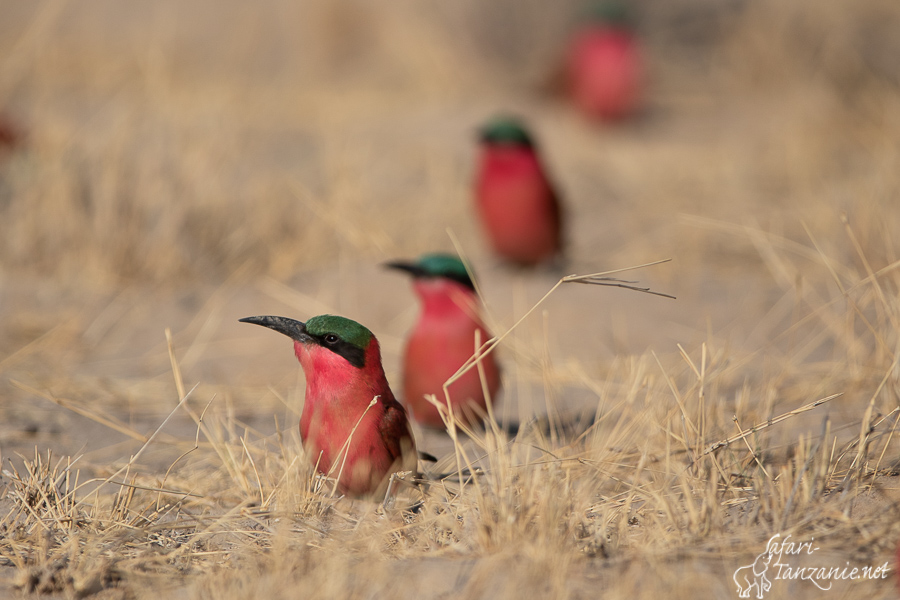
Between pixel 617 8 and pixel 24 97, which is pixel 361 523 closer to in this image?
pixel 24 97

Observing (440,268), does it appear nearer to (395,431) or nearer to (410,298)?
(395,431)

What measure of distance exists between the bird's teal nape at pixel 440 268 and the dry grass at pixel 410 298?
0.49 meters

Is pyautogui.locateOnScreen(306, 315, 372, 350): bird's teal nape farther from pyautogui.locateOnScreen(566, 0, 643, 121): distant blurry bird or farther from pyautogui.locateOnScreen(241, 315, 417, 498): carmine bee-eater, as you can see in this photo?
pyautogui.locateOnScreen(566, 0, 643, 121): distant blurry bird

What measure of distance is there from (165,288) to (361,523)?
9.67ft

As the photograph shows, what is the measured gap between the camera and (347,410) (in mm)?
2436

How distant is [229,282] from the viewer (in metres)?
4.90

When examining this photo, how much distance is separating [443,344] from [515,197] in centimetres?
207

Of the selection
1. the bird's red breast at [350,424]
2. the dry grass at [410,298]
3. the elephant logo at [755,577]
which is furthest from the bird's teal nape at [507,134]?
the elephant logo at [755,577]

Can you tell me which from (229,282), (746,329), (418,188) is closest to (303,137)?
(418,188)

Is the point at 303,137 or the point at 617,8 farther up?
the point at 617,8

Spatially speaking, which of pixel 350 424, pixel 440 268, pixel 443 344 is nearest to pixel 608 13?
pixel 440 268

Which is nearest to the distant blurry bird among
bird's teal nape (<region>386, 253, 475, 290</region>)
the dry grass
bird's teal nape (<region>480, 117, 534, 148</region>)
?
the dry grass

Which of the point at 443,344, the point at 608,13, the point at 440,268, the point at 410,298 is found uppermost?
the point at 608,13

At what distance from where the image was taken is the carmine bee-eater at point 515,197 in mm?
5008
